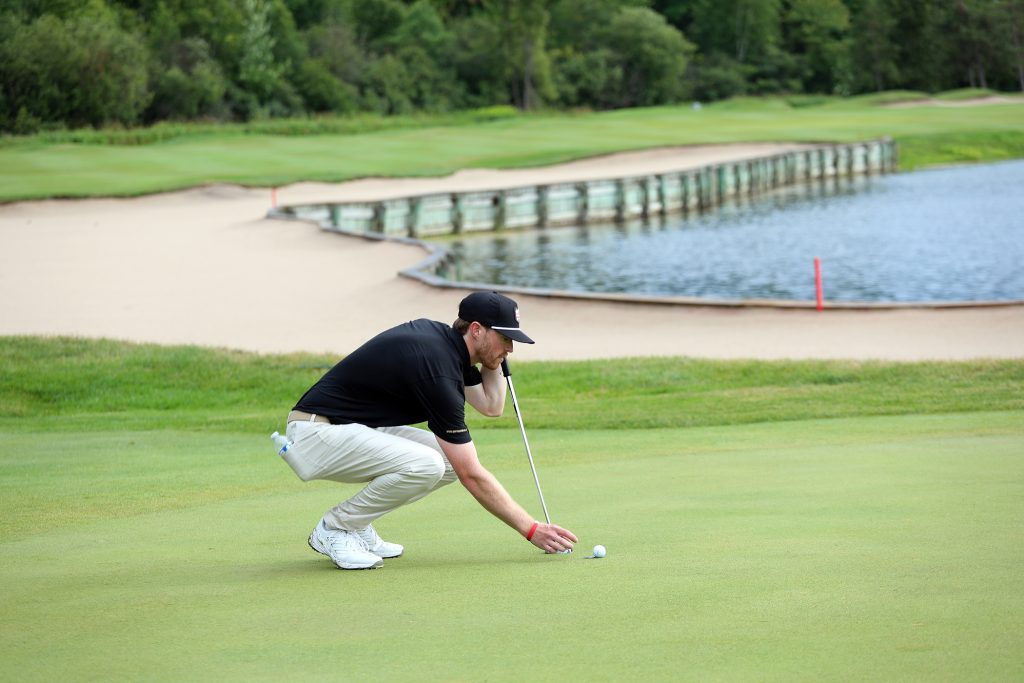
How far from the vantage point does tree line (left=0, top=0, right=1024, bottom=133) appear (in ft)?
212

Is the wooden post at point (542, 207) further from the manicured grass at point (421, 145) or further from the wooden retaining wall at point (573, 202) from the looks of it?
the manicured grass at point (421, 145)

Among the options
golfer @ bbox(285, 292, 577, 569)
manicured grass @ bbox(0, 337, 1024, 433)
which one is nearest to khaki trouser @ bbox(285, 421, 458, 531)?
golfer @ bbox(285, 292, 577, 569)

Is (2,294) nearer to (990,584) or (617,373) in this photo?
(617,373)

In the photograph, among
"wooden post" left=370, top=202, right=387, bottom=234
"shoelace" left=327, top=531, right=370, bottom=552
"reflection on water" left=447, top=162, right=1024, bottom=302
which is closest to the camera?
"shoelace" left=327, top=531, right=370, bottom=552

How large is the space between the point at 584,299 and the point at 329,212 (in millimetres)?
17200

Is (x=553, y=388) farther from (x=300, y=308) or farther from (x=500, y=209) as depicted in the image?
(x=500, y=209)

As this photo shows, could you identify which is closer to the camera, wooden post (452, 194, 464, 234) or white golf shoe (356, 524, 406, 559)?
white golf shoe (356, 524, 406, 559)

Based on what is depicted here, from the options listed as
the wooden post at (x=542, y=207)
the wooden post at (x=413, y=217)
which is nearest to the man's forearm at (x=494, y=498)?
the wooden post at (x=413, y=217)

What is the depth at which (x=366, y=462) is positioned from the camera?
6.32m

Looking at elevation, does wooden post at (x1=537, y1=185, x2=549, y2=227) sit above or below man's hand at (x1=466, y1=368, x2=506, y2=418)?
below

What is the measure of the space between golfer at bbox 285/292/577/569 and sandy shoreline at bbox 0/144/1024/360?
12230mm

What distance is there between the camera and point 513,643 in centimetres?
484

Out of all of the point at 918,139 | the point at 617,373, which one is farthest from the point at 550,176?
the point at 617,373

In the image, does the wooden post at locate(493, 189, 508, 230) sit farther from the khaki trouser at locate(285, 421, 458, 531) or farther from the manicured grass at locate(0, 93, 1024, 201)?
the khaki trouser at locate(285, 421, 458, 531)
